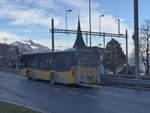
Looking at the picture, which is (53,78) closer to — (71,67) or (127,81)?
(71,67)

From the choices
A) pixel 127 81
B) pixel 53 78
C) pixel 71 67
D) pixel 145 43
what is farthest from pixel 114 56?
pixel 71 67

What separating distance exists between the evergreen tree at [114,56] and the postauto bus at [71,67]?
40943mm

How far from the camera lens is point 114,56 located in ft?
219

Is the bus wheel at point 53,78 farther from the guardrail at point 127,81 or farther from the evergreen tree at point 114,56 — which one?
the evergreen tree at point 114,56

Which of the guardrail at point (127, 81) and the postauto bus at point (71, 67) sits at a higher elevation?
the postauto bus at point (71, 67)

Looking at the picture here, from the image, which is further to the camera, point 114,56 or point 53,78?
point 114,56

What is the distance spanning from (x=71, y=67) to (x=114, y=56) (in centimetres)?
4611

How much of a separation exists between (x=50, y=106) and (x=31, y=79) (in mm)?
16408

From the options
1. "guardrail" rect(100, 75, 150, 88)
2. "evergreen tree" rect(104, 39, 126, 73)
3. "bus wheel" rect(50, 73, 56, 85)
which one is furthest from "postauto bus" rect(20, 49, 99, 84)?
"evergreen tree" rect(104, 39, 126, 73)

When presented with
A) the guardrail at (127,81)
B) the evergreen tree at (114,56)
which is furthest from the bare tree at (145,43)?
the guardrail at (127,81)

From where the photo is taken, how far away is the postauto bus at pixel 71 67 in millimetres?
21422

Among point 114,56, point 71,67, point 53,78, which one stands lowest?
point 53,78

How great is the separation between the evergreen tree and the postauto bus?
134ft

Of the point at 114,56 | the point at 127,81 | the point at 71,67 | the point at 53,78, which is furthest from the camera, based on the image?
the point at 114,56
